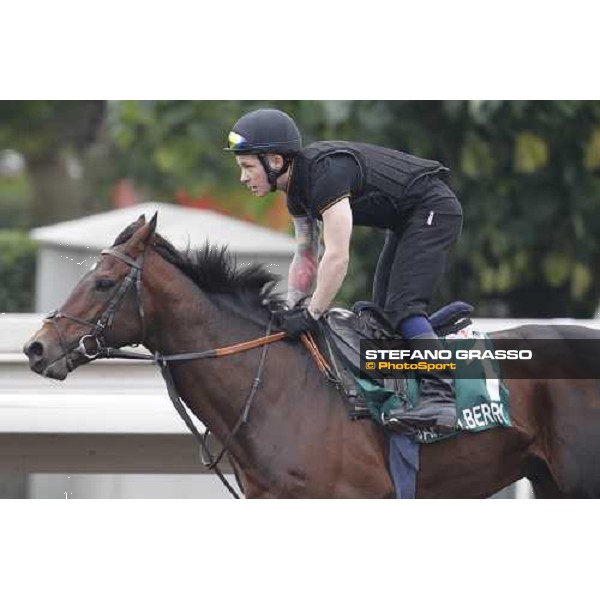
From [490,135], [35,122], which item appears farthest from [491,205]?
[35,122]

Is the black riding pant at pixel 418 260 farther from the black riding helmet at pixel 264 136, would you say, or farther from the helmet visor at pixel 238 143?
the helmet visor at pixel 238 143

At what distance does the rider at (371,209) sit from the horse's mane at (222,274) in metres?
0.15

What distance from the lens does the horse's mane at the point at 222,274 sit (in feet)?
18.4

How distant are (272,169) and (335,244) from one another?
42 centimetres

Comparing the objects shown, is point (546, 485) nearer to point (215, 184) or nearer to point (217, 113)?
point (217, 113)

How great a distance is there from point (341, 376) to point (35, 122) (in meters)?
14.1

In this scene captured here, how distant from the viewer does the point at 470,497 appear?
5.68m

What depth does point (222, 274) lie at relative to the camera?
5.66m

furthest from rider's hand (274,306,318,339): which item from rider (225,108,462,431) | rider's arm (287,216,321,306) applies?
rider's arm (287,216,321,306)

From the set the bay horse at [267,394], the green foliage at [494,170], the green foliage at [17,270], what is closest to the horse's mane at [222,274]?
the bay horse at [267,394]

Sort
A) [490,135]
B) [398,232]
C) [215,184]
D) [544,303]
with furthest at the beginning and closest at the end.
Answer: [215,184], [544,303], [490,135], [398,232]

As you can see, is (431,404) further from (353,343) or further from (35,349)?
(35,349)

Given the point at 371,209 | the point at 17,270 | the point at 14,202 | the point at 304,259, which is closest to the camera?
the point at 371,209

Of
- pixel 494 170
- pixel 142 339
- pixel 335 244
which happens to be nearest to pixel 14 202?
pixel 494 170
